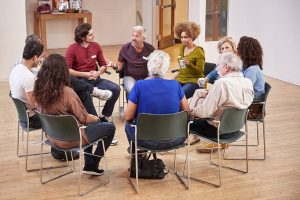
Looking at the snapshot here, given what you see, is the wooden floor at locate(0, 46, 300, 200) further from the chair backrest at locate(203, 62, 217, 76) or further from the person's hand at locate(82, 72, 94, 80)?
the chair backrest at locate(203, 62, 217, 76)

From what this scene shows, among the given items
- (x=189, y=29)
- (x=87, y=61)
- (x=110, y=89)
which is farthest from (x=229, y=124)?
(x=87, y=61)

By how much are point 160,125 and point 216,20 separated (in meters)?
5.91

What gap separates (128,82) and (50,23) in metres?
5.12

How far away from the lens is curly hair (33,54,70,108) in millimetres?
3893

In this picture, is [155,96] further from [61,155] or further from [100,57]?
[100,57]

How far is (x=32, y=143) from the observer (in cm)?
523

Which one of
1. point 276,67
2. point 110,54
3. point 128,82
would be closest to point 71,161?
point 128,82

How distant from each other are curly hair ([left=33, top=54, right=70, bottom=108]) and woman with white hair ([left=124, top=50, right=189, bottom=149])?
1.86ft

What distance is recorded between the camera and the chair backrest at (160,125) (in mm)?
3783

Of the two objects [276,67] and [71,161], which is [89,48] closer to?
[71,161]

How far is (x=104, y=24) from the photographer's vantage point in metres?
10.9

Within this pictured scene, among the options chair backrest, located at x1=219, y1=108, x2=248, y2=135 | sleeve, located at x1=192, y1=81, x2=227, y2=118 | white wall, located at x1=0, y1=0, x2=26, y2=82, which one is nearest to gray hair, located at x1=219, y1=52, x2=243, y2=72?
sleeve, located at x1=192, y1=81, x2=227, y2=118

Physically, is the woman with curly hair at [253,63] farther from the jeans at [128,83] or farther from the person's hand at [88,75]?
the person's hand at [88,75]

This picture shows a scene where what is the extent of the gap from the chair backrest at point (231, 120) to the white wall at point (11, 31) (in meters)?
4.72
